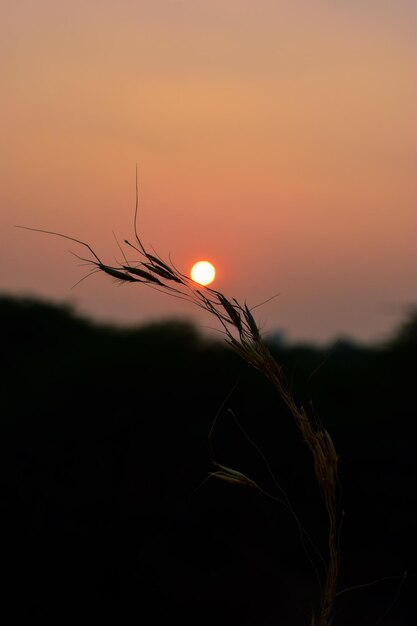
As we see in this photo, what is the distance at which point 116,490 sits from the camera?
10.7ft

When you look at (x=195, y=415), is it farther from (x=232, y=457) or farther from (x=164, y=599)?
(x=164, y=599)

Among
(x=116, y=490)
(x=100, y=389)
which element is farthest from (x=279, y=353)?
(x=116, y=490)

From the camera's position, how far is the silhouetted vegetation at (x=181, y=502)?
311cm

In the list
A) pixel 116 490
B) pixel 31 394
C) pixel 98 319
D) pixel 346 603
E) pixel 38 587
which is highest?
pixel 98 319

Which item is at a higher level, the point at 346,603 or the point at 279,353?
the point at 279,353

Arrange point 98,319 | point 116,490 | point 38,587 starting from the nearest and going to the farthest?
point 38,587 → point 116,490 → point 98,319

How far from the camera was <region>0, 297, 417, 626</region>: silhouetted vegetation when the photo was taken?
3109 mm

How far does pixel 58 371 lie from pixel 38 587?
3.51 feet

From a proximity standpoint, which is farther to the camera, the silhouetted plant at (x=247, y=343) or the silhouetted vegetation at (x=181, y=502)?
the silhouetted vegetation at (x=181, y=502)

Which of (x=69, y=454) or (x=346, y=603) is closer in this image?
(x=346, y=603)

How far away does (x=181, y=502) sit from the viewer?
3.27 m

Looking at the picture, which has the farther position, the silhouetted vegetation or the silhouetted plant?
the silhouetted vegetation

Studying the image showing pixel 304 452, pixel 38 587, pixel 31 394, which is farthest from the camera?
pixel 31 394

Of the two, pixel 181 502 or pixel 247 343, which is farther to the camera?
pixel 181 502
